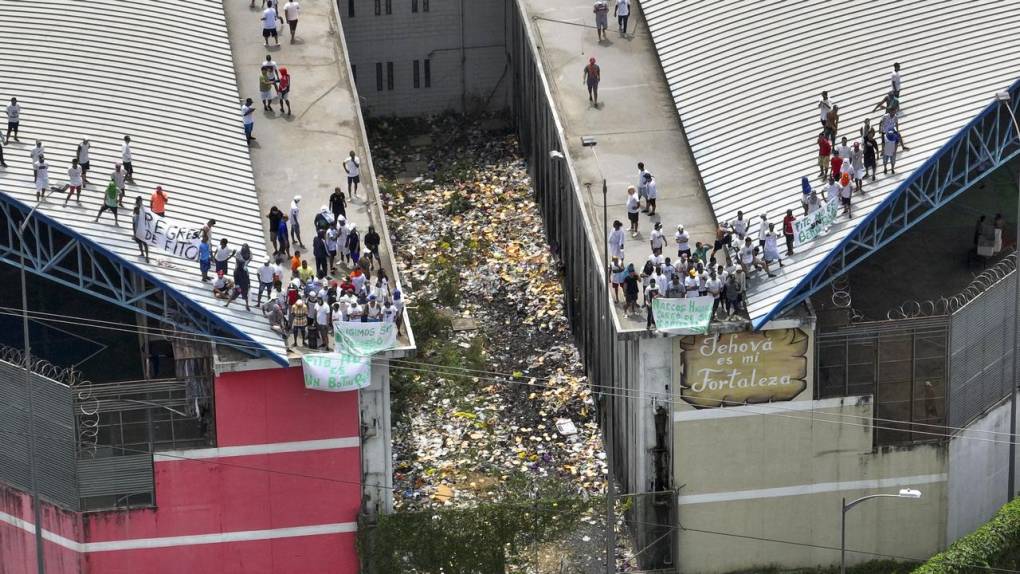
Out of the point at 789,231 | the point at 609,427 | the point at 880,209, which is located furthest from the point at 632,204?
the point at 880,209

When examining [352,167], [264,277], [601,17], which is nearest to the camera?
[264,277]

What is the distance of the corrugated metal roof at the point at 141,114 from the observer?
59.4 meters

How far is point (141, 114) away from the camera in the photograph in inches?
2591

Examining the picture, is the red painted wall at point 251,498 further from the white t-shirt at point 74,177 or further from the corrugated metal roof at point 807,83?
the corrugated metal roof at point 807,83

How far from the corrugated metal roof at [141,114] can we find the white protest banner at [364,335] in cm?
159

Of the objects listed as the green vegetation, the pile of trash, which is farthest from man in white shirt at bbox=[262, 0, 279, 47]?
the green vegetation

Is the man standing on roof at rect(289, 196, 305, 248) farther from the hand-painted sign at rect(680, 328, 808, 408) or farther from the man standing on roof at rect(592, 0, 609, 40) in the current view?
the man standing on roof at rect(592, 0, 609, 40)

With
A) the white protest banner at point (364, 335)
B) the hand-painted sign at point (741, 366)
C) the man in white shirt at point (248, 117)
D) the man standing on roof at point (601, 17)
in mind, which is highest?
the man standing on roof at point (601, 17)

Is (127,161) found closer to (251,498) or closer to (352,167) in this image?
(352,167)

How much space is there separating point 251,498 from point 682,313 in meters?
12.2

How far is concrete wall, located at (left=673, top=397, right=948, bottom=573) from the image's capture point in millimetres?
60469

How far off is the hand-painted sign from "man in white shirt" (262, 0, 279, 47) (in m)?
20.6

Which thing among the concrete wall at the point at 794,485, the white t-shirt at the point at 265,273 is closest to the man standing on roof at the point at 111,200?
the white t-shirt at the point at 265,273

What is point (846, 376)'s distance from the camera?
60594 mm
